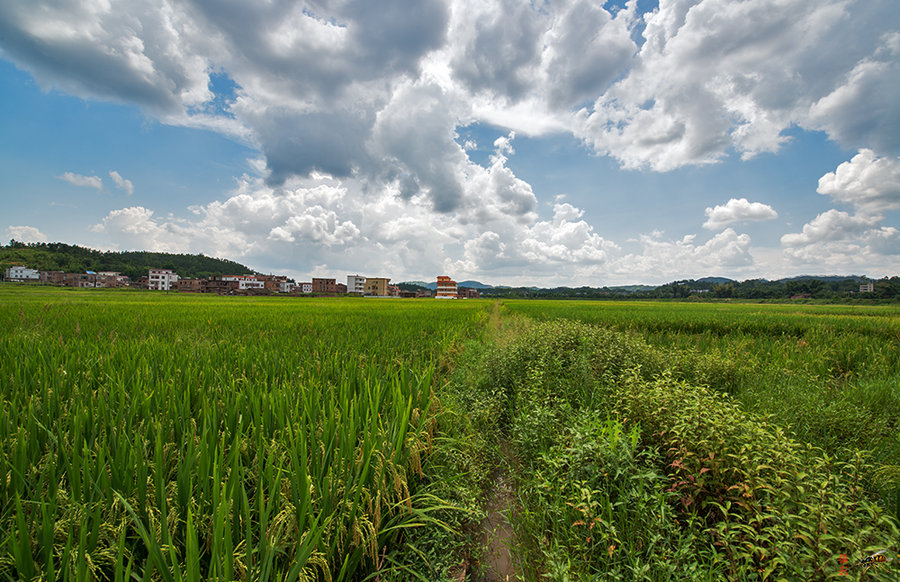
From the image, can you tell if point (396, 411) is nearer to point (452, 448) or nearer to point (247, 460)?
point (452, 448)

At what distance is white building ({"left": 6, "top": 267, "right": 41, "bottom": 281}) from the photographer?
82.4 metres

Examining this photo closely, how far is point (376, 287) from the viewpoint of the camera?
112 m

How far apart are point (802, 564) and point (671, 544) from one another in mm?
876

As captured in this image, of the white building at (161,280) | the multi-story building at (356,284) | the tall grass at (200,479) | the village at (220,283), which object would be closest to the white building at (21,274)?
the village at (220,283)

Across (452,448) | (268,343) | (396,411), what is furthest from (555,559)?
(268,343)

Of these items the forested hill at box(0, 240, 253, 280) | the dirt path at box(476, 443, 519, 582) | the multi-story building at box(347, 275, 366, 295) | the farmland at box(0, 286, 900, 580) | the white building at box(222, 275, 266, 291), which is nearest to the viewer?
the farmland at box(0, 286, 900, 580)

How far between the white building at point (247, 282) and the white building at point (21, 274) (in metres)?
41.3

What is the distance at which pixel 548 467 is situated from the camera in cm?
292

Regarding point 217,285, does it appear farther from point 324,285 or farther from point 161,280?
point 324,285

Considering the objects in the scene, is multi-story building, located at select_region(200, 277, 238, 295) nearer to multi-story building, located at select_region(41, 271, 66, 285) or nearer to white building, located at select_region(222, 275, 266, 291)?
white building, located at select_region(222, 275, 266, 291)

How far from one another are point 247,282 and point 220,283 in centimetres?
725

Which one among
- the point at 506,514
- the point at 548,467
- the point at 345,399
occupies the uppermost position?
the point at 345,399

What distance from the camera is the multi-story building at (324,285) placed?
11612 centimetres

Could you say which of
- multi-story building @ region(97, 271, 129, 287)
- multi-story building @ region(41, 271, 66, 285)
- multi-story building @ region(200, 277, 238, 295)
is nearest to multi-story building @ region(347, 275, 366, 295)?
multi-story building @ region(200, 277, 238, 295)
